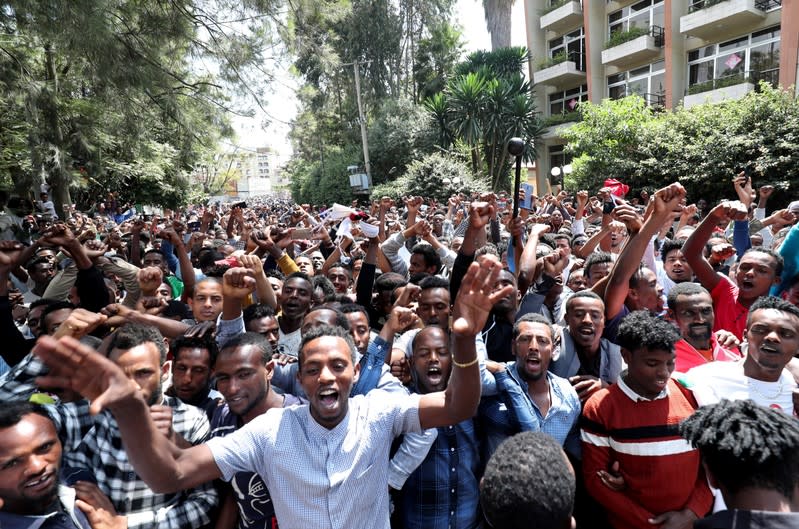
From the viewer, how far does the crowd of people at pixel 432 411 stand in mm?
1455

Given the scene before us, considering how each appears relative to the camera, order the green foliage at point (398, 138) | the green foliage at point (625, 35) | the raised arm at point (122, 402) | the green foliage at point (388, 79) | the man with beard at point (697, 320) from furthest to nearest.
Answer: the green foliage at point (388, 79), the green foliage at point (398, 138), the green foliage at point (625, 35), the man with beard at point (697, 320), the raised arm at point (122, 402)

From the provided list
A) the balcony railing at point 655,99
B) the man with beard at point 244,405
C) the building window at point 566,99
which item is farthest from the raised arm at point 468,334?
the building window at point 566,99

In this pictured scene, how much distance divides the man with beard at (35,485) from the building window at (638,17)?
23.4m

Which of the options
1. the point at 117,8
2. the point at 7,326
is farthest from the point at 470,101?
the point at 7,326

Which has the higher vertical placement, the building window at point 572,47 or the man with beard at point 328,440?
the building window at point 572,47

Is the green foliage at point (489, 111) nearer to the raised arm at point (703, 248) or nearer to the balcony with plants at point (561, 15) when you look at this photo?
the balcony with plants at point (561, 15)

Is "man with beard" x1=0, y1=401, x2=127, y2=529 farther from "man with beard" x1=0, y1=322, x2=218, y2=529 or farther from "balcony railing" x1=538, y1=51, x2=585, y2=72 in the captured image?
"balcony railing" x1=538, y1=51, x2=585, y2=72

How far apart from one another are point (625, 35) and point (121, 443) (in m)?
23.9

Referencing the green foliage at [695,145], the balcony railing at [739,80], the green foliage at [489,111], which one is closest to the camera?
the green foliage at [695,145]

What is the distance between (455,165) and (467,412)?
1933cm

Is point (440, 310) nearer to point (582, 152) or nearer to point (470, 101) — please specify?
point (582, 152)

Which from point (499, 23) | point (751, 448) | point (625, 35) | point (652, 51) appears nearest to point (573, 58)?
point (625, 35)

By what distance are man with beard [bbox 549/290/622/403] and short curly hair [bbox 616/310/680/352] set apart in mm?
453

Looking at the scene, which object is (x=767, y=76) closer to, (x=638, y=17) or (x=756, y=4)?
(x=756, y=4)
